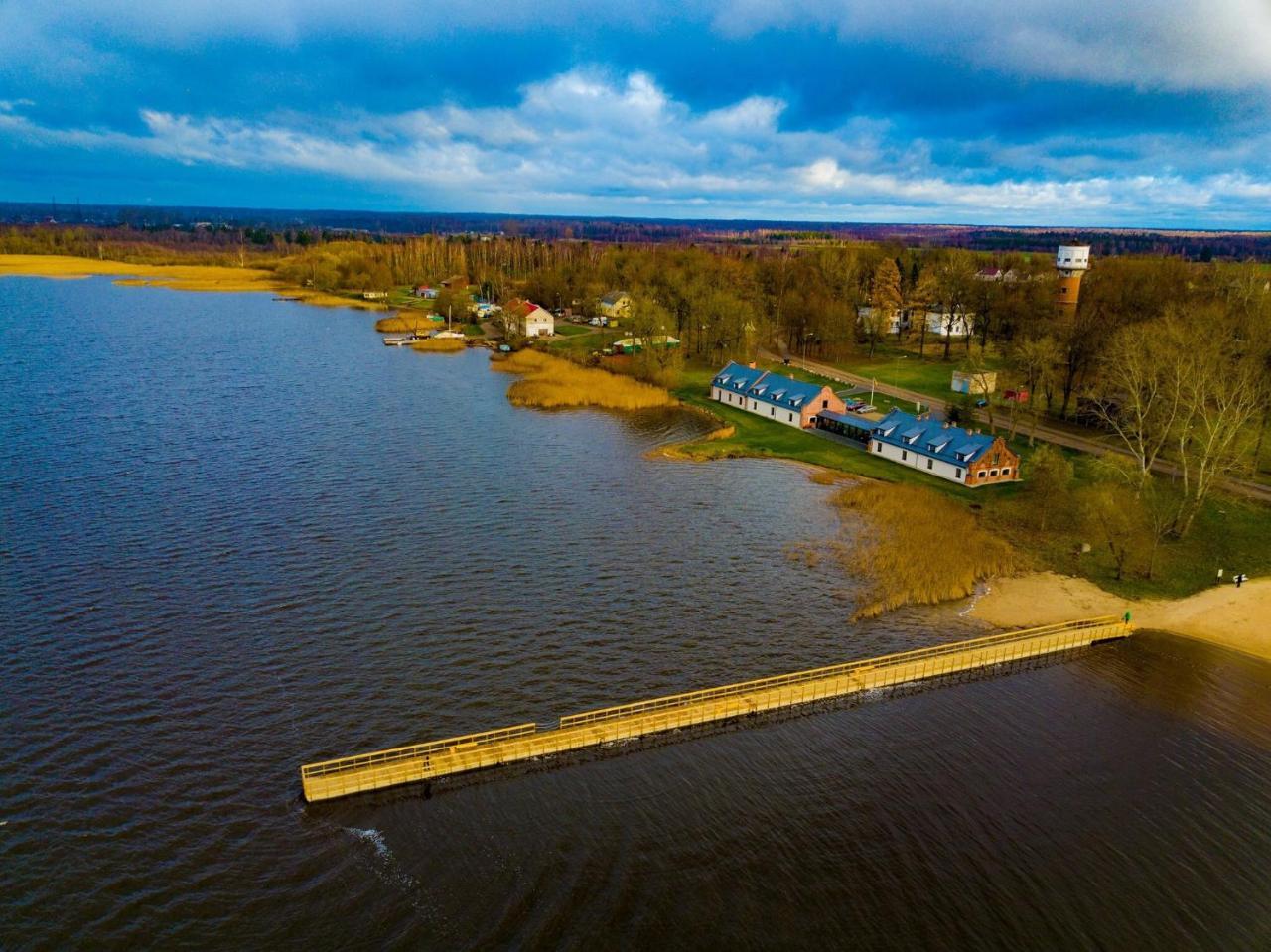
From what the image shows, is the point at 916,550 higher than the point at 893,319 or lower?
lower

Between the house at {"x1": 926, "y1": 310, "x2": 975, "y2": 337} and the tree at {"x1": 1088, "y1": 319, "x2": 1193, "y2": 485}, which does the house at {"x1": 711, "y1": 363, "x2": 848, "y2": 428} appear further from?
the house at {"x1": 926, "y1": 310, "x2": 975, "y2": 337}

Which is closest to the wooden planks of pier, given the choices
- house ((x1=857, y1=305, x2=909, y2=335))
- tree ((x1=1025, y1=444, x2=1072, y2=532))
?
tree ((x1=1025, y1=444, x2=1072, y2=532))

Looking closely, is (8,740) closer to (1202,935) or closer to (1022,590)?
(1202,935)

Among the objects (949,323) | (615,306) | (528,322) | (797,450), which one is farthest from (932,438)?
(615,306)

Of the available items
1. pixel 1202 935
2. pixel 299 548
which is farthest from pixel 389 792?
pixel 1202 935

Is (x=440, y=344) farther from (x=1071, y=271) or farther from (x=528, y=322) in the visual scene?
(x=1071, y=271)

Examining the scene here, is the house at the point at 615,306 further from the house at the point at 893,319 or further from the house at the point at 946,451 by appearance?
the house at the point at 946,451

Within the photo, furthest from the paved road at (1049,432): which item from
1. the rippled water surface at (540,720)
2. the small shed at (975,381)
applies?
the rippled water surface at (540,720)
